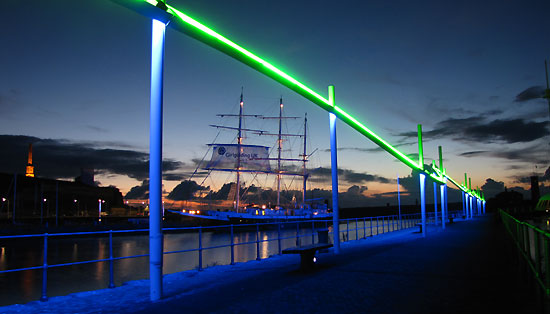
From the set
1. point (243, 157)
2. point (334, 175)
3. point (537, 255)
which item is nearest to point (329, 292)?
point (537, 255)

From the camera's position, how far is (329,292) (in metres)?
6.48

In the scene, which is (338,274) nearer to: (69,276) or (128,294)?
(128,294)

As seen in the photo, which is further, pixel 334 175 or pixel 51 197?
pixel 51 197

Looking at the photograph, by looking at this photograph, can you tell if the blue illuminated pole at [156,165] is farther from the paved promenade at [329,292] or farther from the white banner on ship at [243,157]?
the white banner on ship at [243,157]

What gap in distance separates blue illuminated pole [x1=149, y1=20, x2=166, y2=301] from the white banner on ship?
3006 inches

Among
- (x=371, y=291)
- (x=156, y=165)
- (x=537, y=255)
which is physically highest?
(x=156, y=165)

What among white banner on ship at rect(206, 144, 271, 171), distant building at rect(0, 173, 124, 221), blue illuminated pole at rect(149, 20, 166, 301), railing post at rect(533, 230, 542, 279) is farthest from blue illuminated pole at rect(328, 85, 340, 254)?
distant building at rect(0, 173, 124, 221)

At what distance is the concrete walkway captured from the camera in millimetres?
5488

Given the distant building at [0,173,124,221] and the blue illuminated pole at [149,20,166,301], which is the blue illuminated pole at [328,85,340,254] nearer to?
the blue illuminated pole at [149,20,166,301]

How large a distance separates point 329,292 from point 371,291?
71cm

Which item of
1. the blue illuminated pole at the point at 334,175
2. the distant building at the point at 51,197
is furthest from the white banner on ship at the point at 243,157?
the blue illuminated pole at the point at 334,175

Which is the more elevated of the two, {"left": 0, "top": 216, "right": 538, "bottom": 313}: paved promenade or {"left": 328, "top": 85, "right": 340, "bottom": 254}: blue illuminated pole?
{"left": 328, "top": 85, "right": 340, "bottom": 254}: blue illuminated pole

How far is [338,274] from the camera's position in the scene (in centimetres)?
834

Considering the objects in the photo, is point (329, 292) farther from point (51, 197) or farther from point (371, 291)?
point (51, 197)
